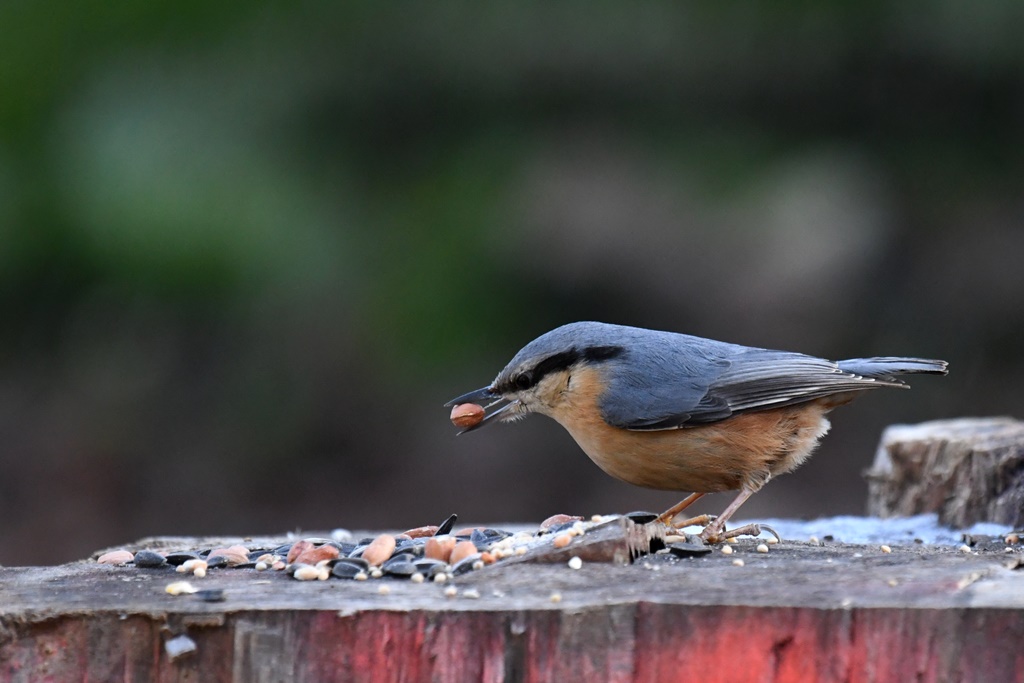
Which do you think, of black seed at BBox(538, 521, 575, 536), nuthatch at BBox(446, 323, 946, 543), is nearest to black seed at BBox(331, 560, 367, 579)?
black seed at BBox(538, 521, 575, 536)

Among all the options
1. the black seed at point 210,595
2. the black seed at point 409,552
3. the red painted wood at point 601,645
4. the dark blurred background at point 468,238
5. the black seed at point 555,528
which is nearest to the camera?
the red painted wood at point 601,645

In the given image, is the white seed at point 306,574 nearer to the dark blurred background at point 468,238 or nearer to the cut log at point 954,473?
the cut log at point 954,473

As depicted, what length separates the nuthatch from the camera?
382 centimetres

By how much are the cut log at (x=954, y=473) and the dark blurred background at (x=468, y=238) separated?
2925 millimetres

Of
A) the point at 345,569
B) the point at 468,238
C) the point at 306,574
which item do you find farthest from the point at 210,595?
the point at 468,238

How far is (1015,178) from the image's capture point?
26.5 feet

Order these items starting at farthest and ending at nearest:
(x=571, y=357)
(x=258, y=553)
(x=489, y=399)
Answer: (x=489, y=399) < (x=571, y=357) < (x=258, y=553)

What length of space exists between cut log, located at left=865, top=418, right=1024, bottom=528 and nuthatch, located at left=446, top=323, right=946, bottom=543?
16.0 inches

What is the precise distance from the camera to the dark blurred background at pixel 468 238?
25.7ft

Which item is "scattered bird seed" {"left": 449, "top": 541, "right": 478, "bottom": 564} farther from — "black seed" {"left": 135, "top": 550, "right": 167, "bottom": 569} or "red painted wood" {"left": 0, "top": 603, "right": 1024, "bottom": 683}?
"black seed" {"left": 135, "top": 550, "right": 167, "bottom": 569}

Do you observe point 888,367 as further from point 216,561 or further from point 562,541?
point 216,561

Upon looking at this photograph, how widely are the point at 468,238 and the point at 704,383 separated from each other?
4.16 meters

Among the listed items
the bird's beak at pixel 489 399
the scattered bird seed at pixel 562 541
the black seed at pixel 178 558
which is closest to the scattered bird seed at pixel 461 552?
the scattered bird seed at pixel 562 541

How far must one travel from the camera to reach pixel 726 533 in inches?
137
